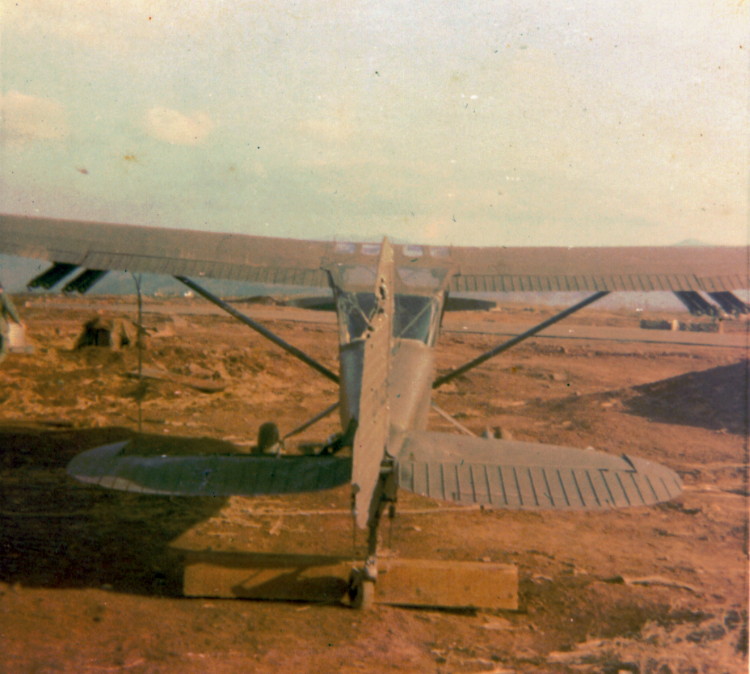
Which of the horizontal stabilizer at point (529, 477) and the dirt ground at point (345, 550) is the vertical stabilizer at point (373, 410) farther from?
the dirt ground at point (345, 550)

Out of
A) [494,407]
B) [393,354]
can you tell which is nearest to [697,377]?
[494,407]

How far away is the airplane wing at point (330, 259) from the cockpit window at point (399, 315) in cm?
96

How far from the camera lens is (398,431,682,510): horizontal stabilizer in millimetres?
4078

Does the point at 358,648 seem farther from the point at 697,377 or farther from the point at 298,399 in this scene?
the point at 697,377

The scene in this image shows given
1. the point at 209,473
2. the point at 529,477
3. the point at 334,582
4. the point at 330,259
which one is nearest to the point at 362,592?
the point at 334,582

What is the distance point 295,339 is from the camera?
79.1 feet

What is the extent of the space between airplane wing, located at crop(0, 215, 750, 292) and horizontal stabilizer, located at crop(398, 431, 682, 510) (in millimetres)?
3623

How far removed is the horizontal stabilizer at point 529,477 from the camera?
408cm

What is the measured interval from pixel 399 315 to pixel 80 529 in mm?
3622

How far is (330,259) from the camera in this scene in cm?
850

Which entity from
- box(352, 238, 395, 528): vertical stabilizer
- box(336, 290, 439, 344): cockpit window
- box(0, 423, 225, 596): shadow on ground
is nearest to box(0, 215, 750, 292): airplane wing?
box(336, 290, 439, 344): cockpit window

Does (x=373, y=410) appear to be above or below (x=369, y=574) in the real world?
above

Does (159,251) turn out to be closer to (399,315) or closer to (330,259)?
(330,259)

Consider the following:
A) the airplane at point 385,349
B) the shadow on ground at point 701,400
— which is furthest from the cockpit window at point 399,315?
→ the shadow on ground at point 701,400
